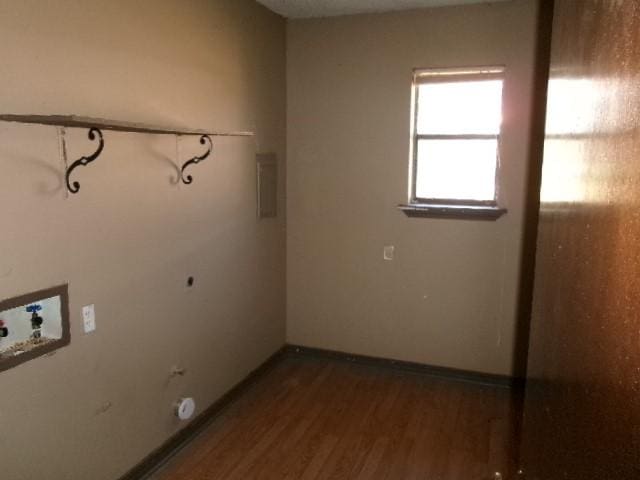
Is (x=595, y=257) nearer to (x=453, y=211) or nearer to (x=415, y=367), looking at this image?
(x=453, y=211)

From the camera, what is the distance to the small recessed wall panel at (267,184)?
11.1 ft

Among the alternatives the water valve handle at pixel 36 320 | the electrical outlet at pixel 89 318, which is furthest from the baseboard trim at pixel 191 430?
the water valve handle at pixel 36 320

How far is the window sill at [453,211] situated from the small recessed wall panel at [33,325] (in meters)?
2.32

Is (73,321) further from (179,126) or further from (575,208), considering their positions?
(575,208)

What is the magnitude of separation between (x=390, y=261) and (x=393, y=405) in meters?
1.02

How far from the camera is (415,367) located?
370 cm

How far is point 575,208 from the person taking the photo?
780 millimetres

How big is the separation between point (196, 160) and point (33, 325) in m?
1.18

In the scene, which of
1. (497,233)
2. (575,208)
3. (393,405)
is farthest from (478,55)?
(575,208)

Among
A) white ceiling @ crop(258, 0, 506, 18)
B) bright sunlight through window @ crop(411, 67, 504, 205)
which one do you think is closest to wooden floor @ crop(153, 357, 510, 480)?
bright sunlight through window @ crop(411, 67, 504, 205)

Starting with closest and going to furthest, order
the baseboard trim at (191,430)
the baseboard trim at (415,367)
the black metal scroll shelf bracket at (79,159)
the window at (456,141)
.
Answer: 1. the black metal scroll shelf bracket at (79,159)
2. the baseboard trim at (191,430)
3. the window at (456,141)
4. the baseboard trim at (415,367)

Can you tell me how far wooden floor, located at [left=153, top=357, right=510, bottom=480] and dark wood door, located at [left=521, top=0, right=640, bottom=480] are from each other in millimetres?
1743

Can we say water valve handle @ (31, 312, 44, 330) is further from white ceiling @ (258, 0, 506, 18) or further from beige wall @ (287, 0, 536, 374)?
white ceiling @ (258, 0, 506, 18)

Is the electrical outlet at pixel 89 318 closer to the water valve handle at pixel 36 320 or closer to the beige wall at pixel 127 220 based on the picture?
the beige wall at pixel 127 220
